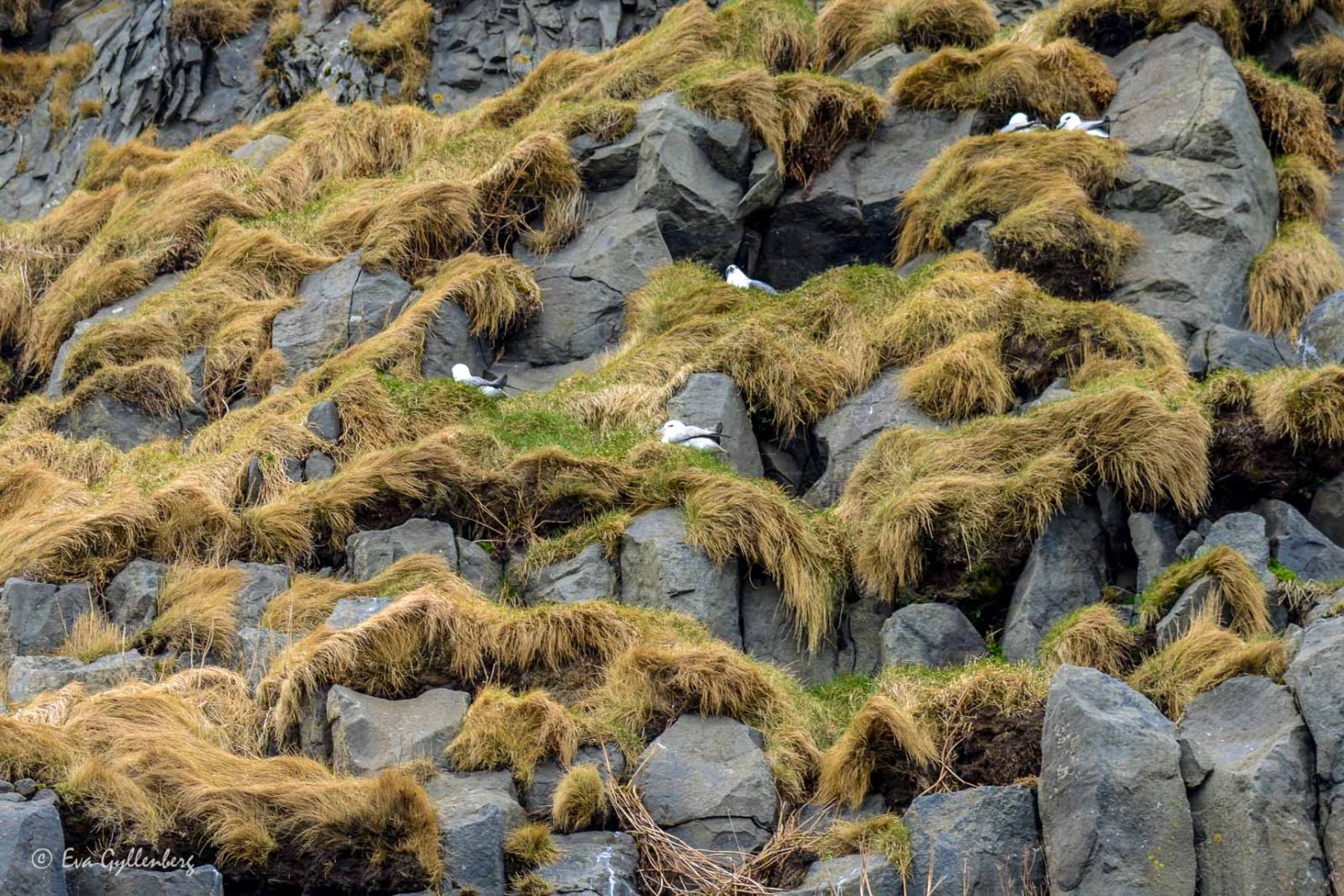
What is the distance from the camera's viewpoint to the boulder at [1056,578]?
30.6ft

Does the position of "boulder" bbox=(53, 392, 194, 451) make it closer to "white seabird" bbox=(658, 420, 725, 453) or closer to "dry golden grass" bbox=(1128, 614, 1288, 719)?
"white seabird" bbox=(658, 420, 725, 453)

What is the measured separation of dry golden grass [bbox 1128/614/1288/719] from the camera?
771cm

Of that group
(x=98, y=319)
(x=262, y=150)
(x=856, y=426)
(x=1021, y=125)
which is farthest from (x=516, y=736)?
(x=262, y=150)

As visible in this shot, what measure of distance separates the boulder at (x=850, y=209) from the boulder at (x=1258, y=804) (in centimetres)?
723

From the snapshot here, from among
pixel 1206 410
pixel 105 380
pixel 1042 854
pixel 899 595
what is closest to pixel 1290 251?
pixel 1206 410

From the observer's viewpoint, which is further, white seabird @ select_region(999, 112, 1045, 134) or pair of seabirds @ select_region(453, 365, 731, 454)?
white seabird @ select_region(999, 112, 1045, 134)

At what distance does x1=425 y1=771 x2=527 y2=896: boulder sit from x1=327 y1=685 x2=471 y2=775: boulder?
1.17 ft

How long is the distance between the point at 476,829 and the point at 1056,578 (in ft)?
12.2

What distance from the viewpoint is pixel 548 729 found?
27.5 feet

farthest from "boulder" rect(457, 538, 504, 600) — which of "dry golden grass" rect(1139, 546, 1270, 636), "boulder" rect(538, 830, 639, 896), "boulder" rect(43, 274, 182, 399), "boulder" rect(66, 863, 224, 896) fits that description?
"boulder" rect(43, 274, 182, 399)

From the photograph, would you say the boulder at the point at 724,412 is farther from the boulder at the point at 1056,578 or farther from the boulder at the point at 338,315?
the boulder at the point at 338,315

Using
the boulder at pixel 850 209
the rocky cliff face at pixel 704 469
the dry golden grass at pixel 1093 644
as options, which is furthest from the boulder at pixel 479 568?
the boulder at pixel 850 209

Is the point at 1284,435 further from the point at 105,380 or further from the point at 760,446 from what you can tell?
the point at 105,380

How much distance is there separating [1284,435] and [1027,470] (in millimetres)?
1455
